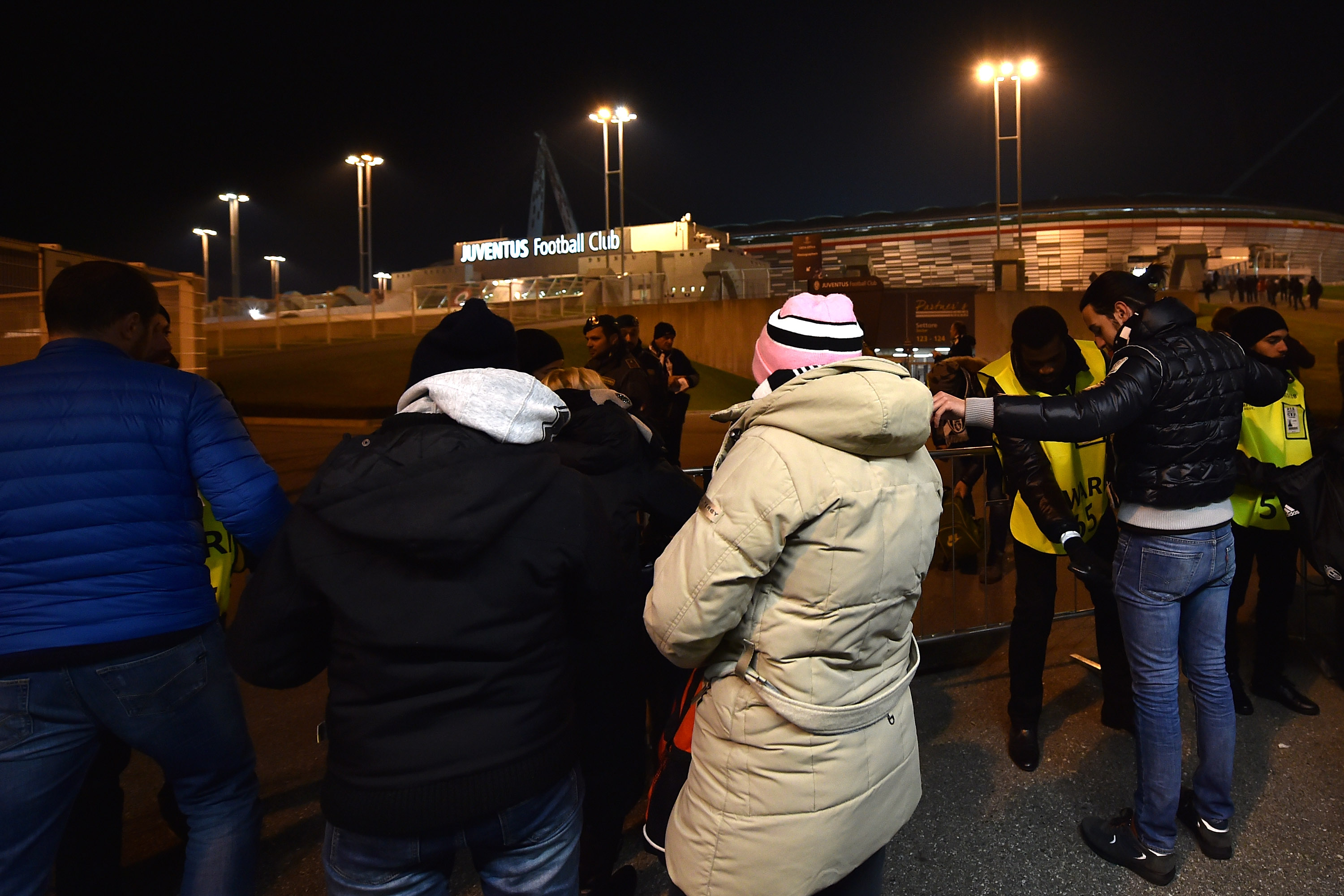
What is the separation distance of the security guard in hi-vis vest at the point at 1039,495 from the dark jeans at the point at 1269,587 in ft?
3.08

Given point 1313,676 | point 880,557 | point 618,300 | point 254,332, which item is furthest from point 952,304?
point 254,332

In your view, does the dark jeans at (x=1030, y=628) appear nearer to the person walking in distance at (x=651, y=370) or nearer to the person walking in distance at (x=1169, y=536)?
the person walking in distance at (x=1169, y=536)

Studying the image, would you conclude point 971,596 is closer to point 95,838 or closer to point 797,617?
point 797,617

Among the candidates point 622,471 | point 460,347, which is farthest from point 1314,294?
point 460,347

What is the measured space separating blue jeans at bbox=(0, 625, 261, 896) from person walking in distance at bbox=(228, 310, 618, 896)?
0.56 meters

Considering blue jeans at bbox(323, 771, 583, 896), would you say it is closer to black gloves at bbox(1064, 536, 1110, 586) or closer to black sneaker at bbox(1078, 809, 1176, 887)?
black sneaker at bbox(1078, 809, 1176, 887)

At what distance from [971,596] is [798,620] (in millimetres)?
4346

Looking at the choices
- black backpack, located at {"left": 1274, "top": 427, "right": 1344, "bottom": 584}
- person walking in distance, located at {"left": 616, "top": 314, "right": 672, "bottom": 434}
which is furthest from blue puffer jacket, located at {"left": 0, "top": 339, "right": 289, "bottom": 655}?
black backpack, located at {"left": 1274, "top": 427, "right": 1344, "bottom": 584}

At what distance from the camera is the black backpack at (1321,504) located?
11.5ft

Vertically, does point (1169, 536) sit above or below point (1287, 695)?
above

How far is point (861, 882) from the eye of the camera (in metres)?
1.88

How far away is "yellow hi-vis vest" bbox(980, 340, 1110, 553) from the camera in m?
3.43

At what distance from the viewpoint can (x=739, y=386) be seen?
67.3 feet

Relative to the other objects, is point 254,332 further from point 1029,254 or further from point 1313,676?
point 1029,254
